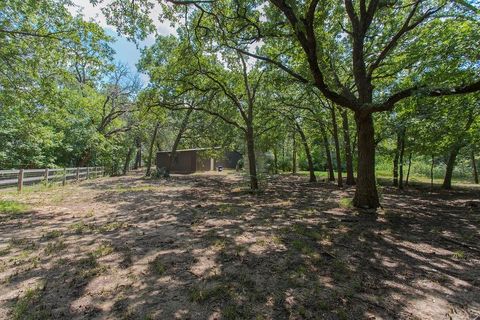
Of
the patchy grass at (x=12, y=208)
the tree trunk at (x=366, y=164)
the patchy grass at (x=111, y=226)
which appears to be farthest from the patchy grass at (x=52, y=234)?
the tree trunk at (x=366, y=164)

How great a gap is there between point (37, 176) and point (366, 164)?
12.8m

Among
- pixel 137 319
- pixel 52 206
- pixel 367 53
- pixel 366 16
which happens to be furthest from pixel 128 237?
pixel 367 53

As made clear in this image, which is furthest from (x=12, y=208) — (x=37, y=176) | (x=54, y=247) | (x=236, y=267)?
(x=236, y=267)

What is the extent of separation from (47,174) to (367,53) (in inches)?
550

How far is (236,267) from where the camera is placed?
356 centimetres

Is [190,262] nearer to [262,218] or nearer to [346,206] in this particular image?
[262,218]

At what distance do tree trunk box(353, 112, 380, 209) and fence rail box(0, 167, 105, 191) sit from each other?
11.4 meters

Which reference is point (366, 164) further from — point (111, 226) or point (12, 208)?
point (12, 208)

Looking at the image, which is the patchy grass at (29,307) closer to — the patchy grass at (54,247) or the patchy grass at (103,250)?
the patchy grass at (103,250)

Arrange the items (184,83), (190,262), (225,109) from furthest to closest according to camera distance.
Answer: (225,109), (184,83), (190,262)

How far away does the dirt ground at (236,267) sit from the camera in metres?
2.62

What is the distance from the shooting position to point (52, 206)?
779 cm

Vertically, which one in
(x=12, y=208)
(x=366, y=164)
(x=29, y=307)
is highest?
(x=366, y=164)

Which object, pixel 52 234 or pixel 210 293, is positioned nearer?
pixel 210 293
